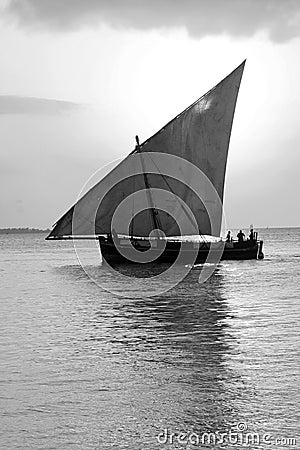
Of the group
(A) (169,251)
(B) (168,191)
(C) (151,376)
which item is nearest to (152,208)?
(B) (168,191)

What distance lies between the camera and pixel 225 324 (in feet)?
71.8

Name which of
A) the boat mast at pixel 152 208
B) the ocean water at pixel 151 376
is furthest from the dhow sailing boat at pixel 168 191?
the ocean water at pixel 151 376

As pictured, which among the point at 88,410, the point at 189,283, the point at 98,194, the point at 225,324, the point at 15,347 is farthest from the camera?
the point at 98,194

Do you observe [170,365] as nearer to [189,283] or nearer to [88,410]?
[88,410]

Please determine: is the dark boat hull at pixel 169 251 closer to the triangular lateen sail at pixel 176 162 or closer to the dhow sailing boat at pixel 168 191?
the dhow sailing boat at pixel 168 191

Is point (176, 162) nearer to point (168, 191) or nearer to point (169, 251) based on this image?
point (168, 191)

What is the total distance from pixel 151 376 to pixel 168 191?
34.8 metres

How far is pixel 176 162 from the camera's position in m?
48.8

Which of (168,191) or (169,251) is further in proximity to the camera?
(169,251)

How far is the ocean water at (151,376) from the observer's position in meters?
10.8

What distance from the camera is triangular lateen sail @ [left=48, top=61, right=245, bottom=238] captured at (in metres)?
47.9

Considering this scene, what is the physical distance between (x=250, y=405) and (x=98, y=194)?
3829 centimetres

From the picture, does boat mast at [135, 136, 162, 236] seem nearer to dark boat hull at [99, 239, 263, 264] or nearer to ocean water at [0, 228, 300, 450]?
dark boat hull at [99, 239, 263, 264]

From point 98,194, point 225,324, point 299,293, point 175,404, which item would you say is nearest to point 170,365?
point 175,404
